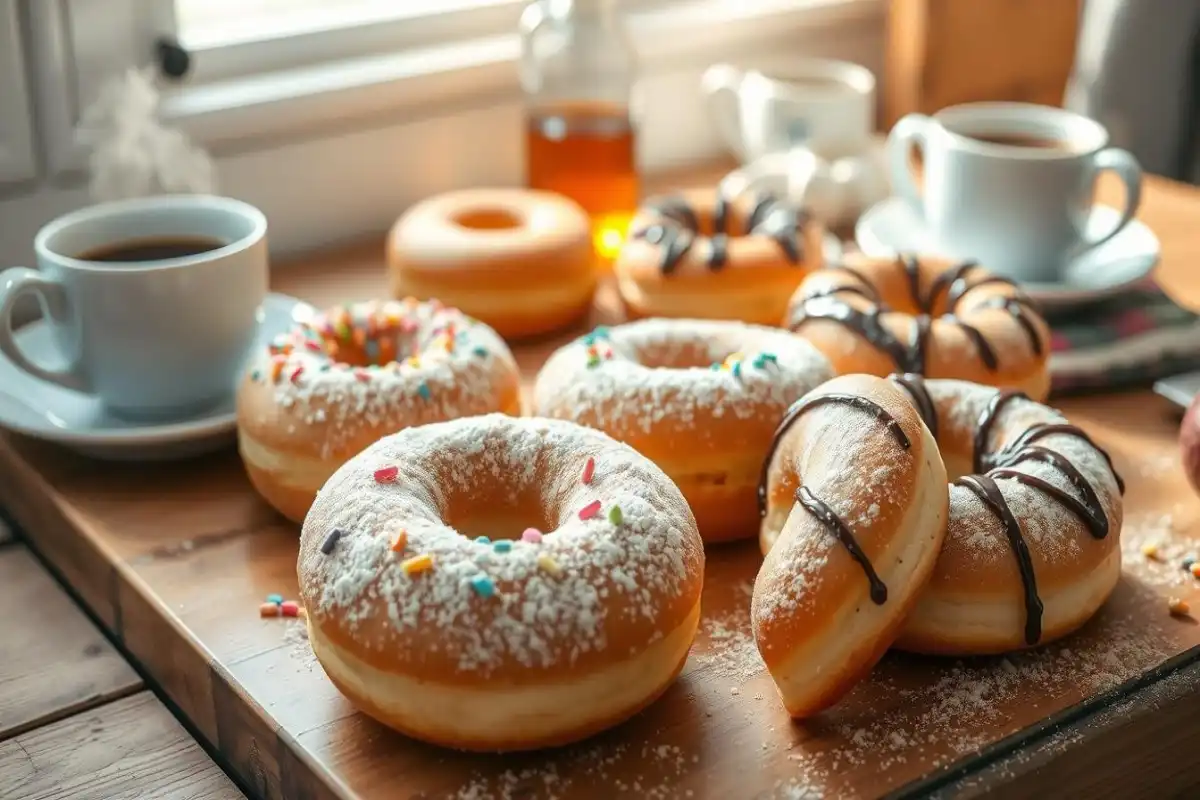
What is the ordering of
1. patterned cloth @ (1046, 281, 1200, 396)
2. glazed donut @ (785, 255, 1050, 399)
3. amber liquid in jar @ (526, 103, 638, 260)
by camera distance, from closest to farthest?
glazed donut @ (785, 255, 1050, 399) < patterned cloth @ (1046, 281, 1200, 396) < amber liquid in jar @ (526, 103, 638, 260)

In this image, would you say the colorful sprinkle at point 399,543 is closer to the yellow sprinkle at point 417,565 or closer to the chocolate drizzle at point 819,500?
the yellow sprinkle at point 417,565

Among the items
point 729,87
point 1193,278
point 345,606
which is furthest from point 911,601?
point 729,87

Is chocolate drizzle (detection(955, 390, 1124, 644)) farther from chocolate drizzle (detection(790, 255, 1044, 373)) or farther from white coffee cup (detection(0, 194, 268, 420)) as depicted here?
white coffee cup (detection(0, 194, 268, 420))

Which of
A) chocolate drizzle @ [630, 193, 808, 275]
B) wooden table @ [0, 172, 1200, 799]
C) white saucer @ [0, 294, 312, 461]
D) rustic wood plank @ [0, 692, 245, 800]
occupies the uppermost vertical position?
chocolate drizzle @ [630, 193, 808, 275]

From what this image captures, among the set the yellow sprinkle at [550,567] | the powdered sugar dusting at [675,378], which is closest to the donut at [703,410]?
the powdered sugar dusting at [675,378]

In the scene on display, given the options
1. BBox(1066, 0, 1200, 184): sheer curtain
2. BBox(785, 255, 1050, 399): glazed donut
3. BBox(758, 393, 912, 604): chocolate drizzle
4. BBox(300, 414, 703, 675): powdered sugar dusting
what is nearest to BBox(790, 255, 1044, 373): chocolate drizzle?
BBox(785, 255, 1050, 399): glazed donut

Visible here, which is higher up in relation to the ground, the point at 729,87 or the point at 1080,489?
the point at 729,87

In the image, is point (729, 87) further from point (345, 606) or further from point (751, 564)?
point (345, 606)
